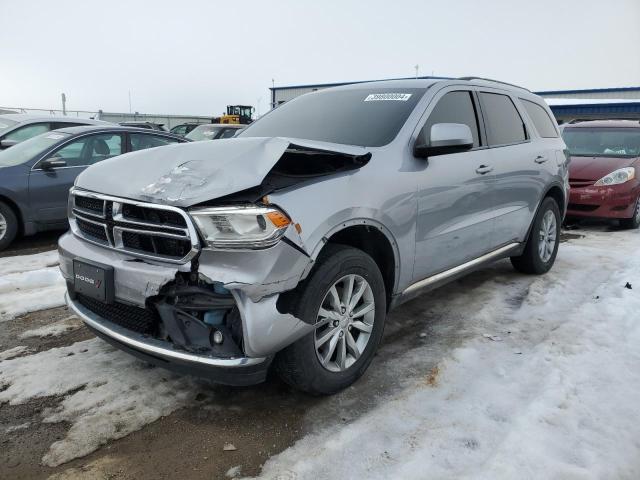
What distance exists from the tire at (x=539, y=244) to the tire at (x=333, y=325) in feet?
8.74

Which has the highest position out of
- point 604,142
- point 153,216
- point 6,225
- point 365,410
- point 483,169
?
point 604,142

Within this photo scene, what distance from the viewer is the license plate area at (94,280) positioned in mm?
2584

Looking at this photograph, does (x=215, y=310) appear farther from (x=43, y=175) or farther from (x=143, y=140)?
(x=143, y=140)

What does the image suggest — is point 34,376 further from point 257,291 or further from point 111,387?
point 257,291

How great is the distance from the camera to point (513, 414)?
2.71 metres

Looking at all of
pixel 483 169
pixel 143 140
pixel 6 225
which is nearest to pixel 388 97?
pixel 483 169

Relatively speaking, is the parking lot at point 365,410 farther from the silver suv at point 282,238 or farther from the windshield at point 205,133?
the windshield at point 205,133

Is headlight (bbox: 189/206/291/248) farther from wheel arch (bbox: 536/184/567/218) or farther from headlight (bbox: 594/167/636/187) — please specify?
headlight (bbox: 594/167/636/187)

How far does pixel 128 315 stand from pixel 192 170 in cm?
83

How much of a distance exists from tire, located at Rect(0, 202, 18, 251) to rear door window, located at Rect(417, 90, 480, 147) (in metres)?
5.18

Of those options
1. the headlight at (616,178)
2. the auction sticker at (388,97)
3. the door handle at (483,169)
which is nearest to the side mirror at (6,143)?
the auction sticker at (388,97)

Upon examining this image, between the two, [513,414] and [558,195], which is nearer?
[513,414]

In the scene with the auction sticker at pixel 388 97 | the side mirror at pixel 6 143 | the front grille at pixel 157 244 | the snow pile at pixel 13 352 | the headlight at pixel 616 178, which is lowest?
the snow pile at pixel 13 352

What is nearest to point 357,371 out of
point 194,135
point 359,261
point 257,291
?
point 359,261
